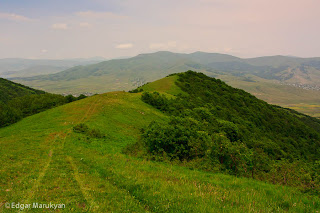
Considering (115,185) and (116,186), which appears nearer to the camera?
(116,186)

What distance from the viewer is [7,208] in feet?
29.3

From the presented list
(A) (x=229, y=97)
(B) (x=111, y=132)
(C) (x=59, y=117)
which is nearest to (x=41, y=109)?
(C) (x=59, y=117)

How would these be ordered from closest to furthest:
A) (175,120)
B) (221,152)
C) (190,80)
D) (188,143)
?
1. (221,152)
2. (188,143)
3. (175,120)
4. (190,80)

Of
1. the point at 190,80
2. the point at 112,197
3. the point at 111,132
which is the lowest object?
the point at 111,132

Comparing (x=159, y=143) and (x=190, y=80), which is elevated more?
(x=190, y=80)

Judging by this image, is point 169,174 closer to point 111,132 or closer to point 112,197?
point 112,197

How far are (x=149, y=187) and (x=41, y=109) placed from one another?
177ft

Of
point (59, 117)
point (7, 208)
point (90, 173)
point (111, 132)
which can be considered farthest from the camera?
point (59, 117)

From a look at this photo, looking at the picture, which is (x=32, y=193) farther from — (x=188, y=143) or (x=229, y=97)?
(x=229, y=97)

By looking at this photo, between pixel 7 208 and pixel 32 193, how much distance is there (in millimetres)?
1562

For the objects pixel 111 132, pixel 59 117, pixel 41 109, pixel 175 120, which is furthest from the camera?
pixel 41 109

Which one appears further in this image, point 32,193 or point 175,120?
point 175,120

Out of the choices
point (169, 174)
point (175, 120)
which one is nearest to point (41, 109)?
point (175, 120)

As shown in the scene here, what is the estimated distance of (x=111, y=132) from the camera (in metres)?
30.0
